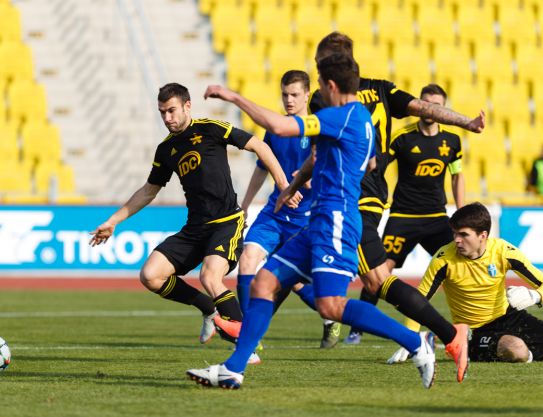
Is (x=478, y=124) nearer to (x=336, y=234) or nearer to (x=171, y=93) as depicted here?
(x=336, y=234)

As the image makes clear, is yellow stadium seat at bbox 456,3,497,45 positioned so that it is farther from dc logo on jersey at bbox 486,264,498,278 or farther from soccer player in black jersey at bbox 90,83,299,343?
dc logo on jersey at bbox 486,264,498,278

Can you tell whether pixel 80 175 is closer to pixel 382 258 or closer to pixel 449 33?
pixel 449 33

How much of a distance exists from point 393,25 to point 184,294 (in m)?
15.6

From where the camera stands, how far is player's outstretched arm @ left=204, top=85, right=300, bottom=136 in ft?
20.3

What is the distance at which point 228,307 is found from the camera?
9.03 m

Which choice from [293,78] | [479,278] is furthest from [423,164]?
[479,278]

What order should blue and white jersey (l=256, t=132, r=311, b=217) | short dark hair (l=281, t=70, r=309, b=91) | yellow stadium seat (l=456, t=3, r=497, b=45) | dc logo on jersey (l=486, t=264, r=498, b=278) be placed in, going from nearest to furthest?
dc logo on jersey (l=486, t=264, r=498, b=278) → short dark hair (l=281, t=70, r=309, b=91) → blue and white jersey (l=256, t=132, r=311, b=217) → yellow stadium seat (l=456, t=3, r=497, b=45)

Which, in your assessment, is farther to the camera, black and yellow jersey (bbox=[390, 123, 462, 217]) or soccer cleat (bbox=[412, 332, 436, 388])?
black and yellow jersey (bbox=[390, 123, 462, 217])

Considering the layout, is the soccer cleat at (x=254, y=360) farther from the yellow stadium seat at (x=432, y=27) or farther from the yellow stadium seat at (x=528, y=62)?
the yellow stadium seat at (x=528, y=62)

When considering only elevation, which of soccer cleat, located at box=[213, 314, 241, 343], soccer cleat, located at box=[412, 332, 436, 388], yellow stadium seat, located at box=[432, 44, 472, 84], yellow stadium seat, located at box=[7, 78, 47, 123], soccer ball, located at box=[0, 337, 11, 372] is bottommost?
soccer ball, located at box=[0, 337, 11, 372]

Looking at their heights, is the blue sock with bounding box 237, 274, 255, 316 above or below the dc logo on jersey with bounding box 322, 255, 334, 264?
below

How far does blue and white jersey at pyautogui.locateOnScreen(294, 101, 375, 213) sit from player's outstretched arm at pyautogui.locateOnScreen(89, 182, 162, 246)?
99.0 inches

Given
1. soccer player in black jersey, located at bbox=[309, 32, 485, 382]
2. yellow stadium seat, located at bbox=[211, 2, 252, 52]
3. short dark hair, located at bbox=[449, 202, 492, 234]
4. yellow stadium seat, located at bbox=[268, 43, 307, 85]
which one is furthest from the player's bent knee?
yellow stadium seat, located at bbox=[211, 2, 252, 52]

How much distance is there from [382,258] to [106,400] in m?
2.14
